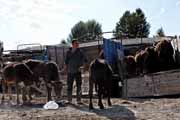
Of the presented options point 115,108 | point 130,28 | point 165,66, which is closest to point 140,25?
point 130,28

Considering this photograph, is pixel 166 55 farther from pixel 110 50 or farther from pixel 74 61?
pixel 74 61

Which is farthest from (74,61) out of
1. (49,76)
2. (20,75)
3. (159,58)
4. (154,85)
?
(159,58)

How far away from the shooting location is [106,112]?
12.8m

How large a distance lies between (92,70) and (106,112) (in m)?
1.75

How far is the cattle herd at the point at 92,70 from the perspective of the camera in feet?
46.3

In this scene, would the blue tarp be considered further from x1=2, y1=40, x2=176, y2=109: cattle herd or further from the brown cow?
the brown cow

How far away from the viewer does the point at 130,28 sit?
78.0 metres

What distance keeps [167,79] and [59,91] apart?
12.7 feet

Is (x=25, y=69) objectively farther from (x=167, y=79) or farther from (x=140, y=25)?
(x=140, y=25)

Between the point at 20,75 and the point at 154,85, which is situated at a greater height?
the point at 20,75

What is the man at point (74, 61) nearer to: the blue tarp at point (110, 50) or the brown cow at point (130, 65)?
the blue tarp at point (110, 50)

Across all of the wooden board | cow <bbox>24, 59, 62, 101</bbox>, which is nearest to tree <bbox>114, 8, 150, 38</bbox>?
the wooden board

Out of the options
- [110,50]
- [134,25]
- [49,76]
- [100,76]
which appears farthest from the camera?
[134,25]

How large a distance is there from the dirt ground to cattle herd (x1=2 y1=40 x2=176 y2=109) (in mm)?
646
